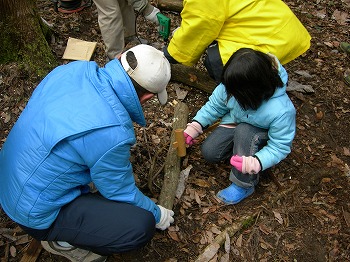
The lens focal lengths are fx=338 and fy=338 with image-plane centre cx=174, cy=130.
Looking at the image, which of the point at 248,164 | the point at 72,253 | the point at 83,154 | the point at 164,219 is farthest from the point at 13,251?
the point at 248,164

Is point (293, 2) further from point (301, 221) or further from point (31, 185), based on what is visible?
point (31, 185)

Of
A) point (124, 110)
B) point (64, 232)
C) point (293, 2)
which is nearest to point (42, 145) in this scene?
point (124, 110)

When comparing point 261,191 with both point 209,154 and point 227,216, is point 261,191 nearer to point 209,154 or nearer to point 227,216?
point 227,216

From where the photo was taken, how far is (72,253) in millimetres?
2479

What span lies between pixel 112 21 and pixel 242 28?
1.69 m

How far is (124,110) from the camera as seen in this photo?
2.01 m

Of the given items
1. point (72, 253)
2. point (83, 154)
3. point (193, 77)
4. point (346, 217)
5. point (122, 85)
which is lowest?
point (346, 217)

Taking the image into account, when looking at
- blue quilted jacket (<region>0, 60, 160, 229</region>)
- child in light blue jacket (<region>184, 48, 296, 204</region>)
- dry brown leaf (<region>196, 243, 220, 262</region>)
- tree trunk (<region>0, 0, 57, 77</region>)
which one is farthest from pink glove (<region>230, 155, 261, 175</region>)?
tree trunk (<region>0, 0, 57, 77</region>)

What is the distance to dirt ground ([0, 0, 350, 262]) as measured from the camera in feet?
9.04

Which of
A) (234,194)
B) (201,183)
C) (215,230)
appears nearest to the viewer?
(215,230)

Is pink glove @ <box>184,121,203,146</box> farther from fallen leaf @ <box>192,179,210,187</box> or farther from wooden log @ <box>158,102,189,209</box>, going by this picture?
fallen leaf @ <box>192,179,210,187</box>

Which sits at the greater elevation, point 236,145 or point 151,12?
point 151,12

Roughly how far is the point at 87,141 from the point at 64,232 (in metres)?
0.74

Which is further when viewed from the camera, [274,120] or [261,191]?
[261,191]
